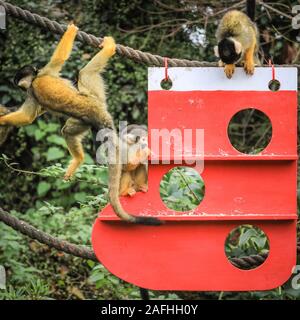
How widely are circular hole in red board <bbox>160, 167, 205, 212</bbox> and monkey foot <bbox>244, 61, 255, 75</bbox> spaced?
1137mm

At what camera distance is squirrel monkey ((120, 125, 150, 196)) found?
351cm

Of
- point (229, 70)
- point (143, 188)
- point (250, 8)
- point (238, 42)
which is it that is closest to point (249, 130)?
point (250, 8)

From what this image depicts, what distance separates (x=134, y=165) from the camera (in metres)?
3.58

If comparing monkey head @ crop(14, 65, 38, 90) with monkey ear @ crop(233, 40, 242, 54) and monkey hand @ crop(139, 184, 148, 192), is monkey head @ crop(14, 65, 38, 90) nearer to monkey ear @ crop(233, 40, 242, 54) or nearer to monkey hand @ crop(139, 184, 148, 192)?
monkey hand @ crop(139, 184, 148, 192)

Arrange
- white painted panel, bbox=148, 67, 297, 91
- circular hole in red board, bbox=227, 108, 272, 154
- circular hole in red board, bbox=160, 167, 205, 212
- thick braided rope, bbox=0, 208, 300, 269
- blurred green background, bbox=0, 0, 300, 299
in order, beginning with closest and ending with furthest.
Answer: white painted panel, bbox=148, 67, 297, 91 → thick braided rope, bbox=0, 208, 300, 269 → circular hole in red board, bbox=160, 167, 205, 212 → blurred green background, bbox=0, 0, 300, 299 → circular hole in red board, bbox=227, 108, 272, 154

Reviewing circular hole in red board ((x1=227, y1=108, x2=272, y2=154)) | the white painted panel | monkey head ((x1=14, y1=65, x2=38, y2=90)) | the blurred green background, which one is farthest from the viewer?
circular hole in red board ((x1=227, y1=108, x2=272, y2=154))

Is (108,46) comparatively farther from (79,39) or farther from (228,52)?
(228,52)

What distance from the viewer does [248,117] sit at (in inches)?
277

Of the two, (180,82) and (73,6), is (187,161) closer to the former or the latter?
(180,82)

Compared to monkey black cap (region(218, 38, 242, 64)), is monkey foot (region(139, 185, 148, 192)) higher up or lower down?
lower down

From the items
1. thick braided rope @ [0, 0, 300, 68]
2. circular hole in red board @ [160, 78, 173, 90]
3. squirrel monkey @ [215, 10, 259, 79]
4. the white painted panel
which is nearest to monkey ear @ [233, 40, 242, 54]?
squirrel monkey @ [215, 10, 259, 79]

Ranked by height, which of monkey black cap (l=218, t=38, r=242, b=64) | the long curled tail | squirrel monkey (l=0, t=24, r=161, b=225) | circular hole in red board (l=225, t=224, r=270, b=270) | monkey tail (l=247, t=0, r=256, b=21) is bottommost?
circular hole in red board (l=225, t=224, r=270, b=270)

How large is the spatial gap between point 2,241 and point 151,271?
263 centimetres
